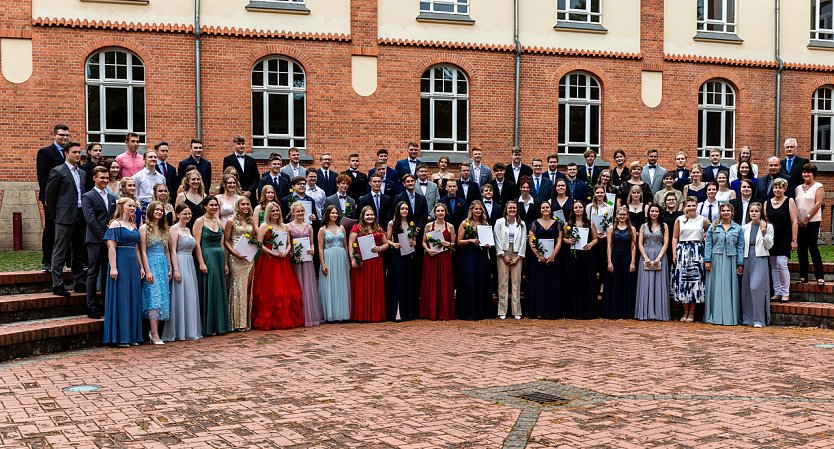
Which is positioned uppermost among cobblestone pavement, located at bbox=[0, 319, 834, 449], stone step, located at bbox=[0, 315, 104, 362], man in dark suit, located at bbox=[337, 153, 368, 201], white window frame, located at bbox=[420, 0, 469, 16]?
white window frame, located at bbox=[420, 0, 469, 16]

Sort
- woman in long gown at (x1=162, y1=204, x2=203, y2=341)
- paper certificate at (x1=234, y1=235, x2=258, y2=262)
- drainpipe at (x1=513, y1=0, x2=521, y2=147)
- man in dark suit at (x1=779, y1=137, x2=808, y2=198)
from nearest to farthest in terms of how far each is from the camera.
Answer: woman in long gown at (x1=162, y1=204, x2=203, y2=341) → paper certificate at (x1=234, y1=235, x2=258, y2=262) → man in dark suit at (x1=779, y1=137, x2=808, y2=198) → drainpipe at (x1=513, y1=0, x2=521, y2=147)

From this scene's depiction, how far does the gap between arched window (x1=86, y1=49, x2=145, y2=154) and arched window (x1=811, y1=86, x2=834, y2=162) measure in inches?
751

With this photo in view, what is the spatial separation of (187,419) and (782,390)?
5555 millimetres

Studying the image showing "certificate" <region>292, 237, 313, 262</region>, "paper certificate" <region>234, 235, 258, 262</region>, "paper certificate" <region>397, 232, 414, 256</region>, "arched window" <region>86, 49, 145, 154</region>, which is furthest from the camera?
"arched window" <region>86, 49, 145, 154</region>

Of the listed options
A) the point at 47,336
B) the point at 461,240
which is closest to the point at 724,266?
the point at 461,240

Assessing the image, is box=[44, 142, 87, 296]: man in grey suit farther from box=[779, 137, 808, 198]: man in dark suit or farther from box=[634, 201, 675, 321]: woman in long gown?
box=[779, 137, 808, 198]: man in dark suit

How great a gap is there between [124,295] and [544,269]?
6447 mm

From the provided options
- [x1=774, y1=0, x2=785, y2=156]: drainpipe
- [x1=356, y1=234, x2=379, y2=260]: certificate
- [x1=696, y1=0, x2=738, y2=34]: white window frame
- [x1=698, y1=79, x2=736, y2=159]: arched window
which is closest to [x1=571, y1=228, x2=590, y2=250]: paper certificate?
[x1=356, y1=234, x2=379, y2=260]: certificate

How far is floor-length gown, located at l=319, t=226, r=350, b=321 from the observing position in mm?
12930

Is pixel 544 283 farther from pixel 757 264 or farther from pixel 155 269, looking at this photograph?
pixel 155 269

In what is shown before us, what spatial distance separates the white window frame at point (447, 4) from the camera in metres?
22.0

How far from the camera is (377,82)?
21375 millimetres

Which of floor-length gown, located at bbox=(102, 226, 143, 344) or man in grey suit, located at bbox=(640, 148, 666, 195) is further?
man in grey suit, located at bbox=(640, 148, 666, 195)

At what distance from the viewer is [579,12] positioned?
76.0 ft
